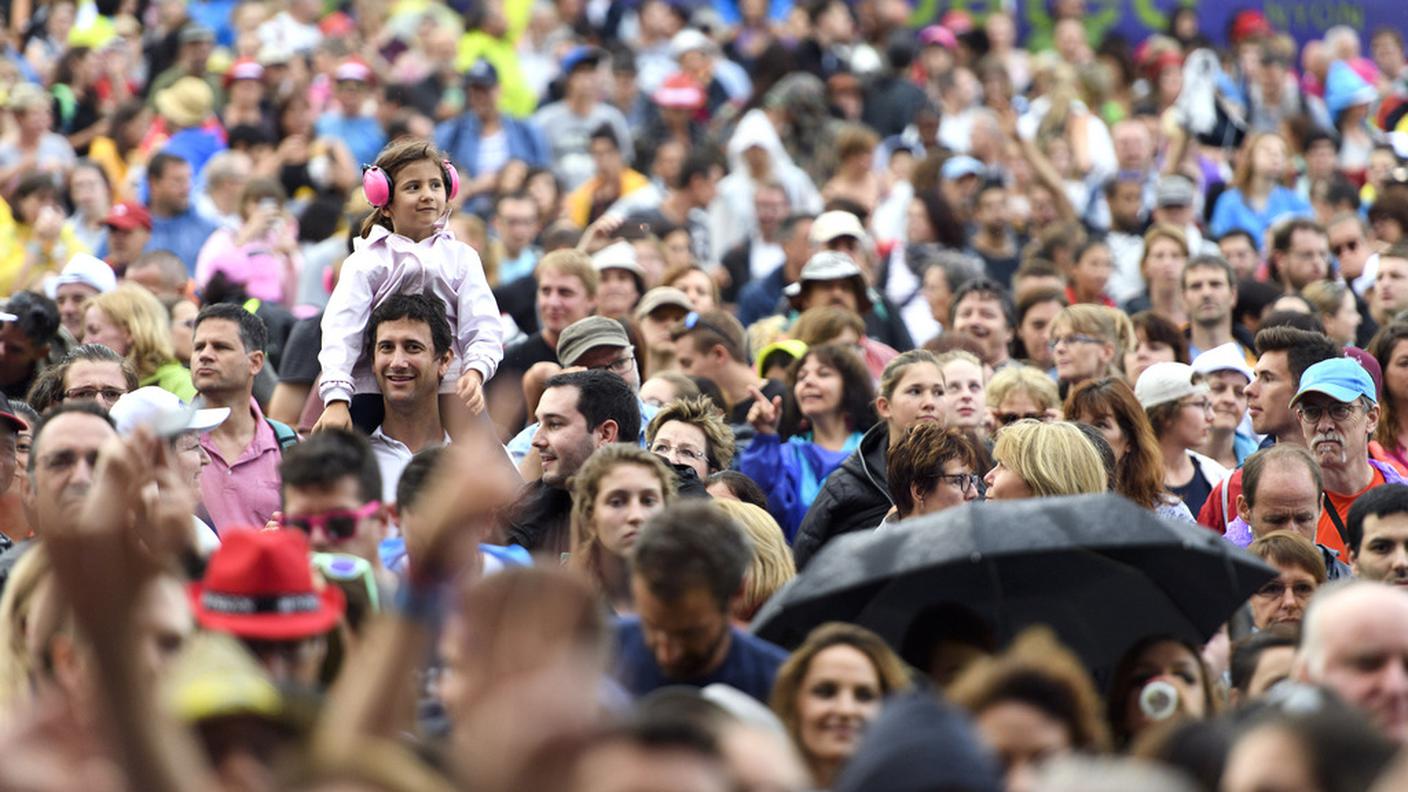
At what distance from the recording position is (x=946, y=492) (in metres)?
8.22

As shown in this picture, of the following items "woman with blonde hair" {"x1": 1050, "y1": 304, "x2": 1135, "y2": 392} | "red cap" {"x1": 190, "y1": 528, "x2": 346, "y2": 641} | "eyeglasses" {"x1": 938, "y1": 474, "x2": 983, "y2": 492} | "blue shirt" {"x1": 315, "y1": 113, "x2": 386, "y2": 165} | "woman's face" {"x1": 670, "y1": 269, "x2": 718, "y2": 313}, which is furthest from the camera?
"blue shirt" {"x1": 315, "y1": 113, "x2": 386, "y2": 165}

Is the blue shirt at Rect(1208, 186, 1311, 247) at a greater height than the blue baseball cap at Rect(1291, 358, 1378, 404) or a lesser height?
greater

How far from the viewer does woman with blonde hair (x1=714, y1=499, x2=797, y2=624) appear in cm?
764

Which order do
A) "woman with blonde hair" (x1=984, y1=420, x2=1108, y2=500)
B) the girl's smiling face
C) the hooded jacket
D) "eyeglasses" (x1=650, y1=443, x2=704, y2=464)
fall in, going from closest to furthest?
the hooded jacket
"woman with blonde hair" (x1=984, y1=420, x2=1108, y2=500)
the girl's smiling face
"eyeglasses" (x1=650, y1=443, x2=704, y2=464)

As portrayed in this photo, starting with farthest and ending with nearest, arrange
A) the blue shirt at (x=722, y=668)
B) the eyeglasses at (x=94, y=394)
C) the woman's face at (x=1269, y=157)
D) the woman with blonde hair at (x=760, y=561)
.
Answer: the woman's face at (x=1269, y=157) < the eyeglasses at (x=94, y=394) < the woman with blonde hair at (x=760, y=561) < the blue shirt at (x=722, y=668)

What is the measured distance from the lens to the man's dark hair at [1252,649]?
21.6 feet

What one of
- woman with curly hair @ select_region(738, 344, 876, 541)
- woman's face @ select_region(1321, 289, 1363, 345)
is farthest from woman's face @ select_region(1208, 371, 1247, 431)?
woman's face @ select_region(1321, 289, 1363, 345)

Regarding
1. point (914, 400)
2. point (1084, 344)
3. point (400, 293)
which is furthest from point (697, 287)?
point (400, 293)

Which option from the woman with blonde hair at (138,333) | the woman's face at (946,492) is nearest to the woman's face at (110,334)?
the woman with blonde hair at (138,333)

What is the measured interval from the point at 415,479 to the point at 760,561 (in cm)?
134

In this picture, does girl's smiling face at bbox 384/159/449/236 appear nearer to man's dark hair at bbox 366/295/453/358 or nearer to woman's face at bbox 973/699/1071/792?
man's dark hair at bbox 366/295/453/358

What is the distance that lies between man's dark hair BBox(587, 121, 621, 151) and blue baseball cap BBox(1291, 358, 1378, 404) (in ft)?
25.9

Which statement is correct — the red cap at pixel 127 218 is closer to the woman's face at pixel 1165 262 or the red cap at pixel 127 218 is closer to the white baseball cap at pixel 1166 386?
the woman's face at pixel 1165 262

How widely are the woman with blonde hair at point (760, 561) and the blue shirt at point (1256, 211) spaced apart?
8.66 metres
